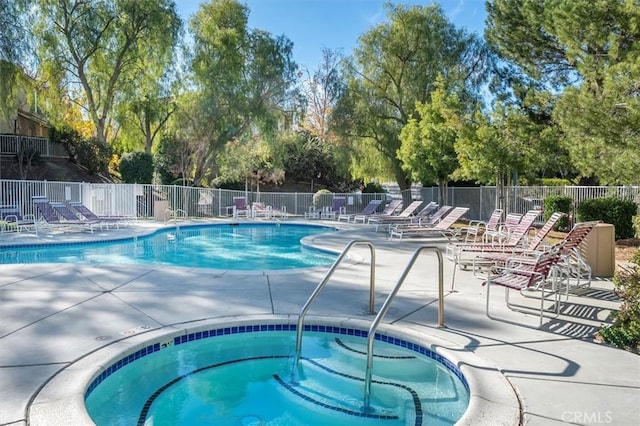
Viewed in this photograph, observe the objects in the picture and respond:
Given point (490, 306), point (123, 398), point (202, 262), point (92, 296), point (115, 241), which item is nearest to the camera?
point (123, 398)

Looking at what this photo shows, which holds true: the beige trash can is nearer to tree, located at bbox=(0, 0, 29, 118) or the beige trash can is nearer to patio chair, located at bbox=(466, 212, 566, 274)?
patio chair, located at bbox=(466, 212, 566, 274)

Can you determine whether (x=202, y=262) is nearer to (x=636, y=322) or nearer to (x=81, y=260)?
(x=81, y=260)

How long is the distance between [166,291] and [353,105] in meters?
18.7

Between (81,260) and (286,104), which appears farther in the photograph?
(286,104)

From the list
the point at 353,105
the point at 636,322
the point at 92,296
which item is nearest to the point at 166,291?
the point at 92,296

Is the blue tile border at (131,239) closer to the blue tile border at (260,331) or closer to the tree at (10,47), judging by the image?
the tree at (10,47)

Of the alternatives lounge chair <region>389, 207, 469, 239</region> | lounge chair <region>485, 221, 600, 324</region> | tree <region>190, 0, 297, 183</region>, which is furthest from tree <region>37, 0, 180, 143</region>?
lounge chair <region>485, 221, 600, 324</region>

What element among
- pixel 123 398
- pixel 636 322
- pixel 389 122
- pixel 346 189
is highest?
pixel 389 122

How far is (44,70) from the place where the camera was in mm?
21859

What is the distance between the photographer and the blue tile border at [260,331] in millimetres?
3773

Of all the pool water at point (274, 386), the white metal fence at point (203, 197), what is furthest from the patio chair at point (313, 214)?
the pool water at point (274, 386)

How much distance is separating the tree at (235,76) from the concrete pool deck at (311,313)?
16928mm

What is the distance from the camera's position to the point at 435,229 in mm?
12484

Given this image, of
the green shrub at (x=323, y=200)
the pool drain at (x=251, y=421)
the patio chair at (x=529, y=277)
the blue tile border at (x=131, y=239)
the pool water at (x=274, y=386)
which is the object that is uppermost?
the green shrub at (x=323, y=200)
